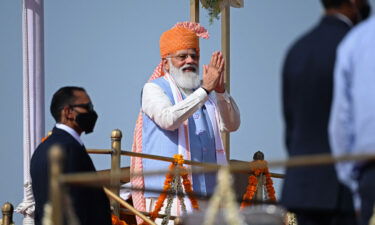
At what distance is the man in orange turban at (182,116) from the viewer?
8.34 metres

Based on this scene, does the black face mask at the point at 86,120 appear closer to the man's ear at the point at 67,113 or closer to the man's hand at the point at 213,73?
the man's ear at the point at 67,113

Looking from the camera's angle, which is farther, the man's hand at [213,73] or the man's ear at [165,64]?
the man's ear at [165,64]

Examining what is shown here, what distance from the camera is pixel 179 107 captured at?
8.23 m

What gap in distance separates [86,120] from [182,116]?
1.84m

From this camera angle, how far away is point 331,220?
424 centimetres

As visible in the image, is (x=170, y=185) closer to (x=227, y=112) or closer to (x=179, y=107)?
(x=179, y=107)

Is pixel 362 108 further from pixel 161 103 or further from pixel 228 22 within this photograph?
pixel 228 22

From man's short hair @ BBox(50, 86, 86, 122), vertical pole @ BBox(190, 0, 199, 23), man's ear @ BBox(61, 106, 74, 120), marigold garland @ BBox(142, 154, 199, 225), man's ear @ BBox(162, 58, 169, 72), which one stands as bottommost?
marigold garland @ BBox(142, 154, 199, 225)

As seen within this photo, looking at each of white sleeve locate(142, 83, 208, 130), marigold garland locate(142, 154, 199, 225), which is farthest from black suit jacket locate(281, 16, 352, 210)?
marigold garland locate(142, 154, 199, 225)

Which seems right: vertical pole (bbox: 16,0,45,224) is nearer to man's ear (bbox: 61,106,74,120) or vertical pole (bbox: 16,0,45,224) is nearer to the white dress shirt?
the white dress shirt

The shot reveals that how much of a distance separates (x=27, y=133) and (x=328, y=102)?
5.11 meters

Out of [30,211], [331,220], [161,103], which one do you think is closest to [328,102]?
[331,220]

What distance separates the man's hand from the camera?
825 cm

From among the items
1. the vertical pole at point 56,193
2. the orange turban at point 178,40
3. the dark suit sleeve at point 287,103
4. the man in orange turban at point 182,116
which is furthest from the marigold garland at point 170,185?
the vertical pole at point 56,193
